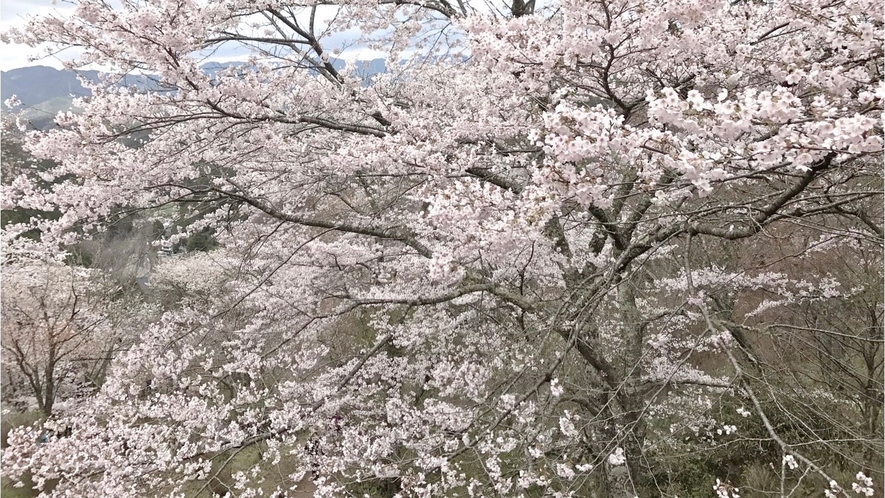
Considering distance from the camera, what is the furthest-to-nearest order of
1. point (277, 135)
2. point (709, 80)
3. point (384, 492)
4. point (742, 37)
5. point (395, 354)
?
point (384, 492), point (395, 354), point (277, 135), point (709, 80), point (742, 37)

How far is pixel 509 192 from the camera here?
2.82 metres

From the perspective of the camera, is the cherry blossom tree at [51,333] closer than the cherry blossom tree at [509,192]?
No

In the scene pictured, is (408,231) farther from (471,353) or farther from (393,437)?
(471,353)

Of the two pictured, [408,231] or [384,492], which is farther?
[384,492]

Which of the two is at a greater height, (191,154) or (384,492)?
(191,154)

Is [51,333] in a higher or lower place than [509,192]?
lower

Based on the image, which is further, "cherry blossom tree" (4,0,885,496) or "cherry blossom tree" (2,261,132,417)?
"cherry blossom tree" (2,261,132,417)

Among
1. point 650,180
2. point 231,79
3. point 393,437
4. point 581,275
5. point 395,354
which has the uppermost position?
point 231,79

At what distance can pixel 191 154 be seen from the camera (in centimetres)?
489

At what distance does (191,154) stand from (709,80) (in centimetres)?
519

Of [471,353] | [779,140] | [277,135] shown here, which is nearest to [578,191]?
[779,140]

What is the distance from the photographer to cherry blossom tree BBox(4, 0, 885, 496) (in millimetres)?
2219

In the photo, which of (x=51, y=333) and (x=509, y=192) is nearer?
(x=509, y=192)

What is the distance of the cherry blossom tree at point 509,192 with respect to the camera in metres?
2.22
